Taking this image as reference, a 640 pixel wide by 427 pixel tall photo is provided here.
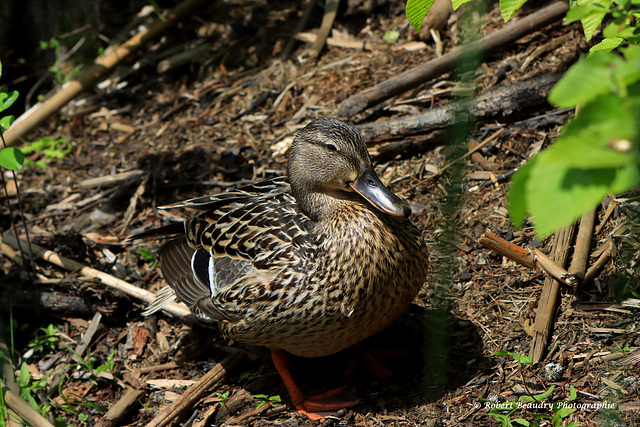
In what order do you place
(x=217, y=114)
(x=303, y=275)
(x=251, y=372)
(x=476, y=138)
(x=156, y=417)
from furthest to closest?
(x=217, y=114) → (x=476, y=138) → (x=251, y=372) → (x=156, y=417) → (x=303, y=275)

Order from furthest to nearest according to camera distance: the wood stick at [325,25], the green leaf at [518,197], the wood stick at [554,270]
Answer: the wood stick at [325,25], the wood stick at [554,270], the green leaf at [518,197]

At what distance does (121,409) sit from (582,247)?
294 cm

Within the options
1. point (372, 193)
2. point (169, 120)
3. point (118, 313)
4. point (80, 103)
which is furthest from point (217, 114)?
point (372, 193)

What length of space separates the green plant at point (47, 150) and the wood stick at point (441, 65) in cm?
295

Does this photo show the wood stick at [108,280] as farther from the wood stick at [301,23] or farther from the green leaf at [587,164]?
the green leaf at [587,164]

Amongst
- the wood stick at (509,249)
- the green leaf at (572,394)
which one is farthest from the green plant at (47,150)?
the green leaf at (572,394)

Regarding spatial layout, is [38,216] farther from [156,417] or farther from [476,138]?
[476,138]

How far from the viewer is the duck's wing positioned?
3309mm

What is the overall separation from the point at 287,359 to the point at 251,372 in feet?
1.16

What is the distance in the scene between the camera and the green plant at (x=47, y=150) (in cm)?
585

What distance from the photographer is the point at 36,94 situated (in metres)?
6.64

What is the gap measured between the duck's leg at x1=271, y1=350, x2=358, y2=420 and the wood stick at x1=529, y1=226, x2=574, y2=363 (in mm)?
1055

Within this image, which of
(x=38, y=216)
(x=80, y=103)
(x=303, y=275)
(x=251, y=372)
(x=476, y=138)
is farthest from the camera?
(x=80, y=103)

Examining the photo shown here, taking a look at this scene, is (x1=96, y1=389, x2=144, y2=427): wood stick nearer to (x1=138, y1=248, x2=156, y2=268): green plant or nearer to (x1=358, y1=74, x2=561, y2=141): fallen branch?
(x1=138, y1=248, x2=156, y2=268): green plant
